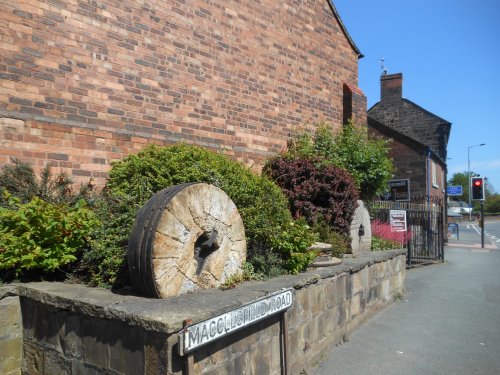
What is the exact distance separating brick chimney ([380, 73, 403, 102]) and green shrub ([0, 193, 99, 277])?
21938mm

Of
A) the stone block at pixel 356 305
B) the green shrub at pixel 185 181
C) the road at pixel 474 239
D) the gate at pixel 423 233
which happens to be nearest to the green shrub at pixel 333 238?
the stone block at pixel 356 305

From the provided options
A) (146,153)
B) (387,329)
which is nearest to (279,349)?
(387,329)

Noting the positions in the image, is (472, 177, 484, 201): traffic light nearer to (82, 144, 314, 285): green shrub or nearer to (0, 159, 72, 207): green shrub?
(82, 144, 314, 285): green shrub

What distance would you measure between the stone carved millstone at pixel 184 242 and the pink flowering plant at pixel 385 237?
5143mm

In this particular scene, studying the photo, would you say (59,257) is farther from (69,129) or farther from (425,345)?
(425,345)

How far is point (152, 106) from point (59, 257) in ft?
10.3

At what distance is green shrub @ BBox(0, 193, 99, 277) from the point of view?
3.50 meters

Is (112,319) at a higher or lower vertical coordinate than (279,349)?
higher

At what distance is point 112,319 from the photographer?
9.17ft

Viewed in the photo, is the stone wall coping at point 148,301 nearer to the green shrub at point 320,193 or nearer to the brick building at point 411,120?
the green shrub at point 320,193

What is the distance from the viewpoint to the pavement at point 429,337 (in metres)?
4.37

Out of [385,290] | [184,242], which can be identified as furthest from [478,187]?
[184,242]

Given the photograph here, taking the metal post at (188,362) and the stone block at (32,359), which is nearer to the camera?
the metal post at (188,362)

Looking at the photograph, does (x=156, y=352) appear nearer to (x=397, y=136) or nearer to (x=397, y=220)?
(x=397, y=220)
